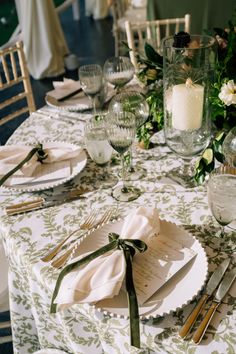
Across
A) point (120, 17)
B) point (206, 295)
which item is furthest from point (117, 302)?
point (120, 17)

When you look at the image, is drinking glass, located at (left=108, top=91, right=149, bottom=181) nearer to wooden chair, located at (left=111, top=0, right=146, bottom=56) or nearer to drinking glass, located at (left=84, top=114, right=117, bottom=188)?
drinking glass, located at (left=84, top=114, right=117, bottom=188)

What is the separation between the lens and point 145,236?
2.83 feet

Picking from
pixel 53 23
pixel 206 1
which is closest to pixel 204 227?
pixel 206 1

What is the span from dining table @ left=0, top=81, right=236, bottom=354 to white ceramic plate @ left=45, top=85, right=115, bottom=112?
0.32 metres

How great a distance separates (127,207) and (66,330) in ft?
1.09

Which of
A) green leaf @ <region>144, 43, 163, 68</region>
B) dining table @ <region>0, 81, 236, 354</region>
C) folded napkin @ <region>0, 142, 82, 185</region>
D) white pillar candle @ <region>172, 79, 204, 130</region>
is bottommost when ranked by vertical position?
dining table @ <region>0, 81, 236, 354</region>

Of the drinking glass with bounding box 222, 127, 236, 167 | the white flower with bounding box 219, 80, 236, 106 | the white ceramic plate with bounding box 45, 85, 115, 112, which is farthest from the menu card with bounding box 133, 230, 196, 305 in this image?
the white ceramic plate with bounding box 45, 85, 115, 112

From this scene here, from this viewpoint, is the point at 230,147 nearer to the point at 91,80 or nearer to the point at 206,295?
the point at 206,295

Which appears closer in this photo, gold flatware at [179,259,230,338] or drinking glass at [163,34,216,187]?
gold flatware at [179,259,230,338]

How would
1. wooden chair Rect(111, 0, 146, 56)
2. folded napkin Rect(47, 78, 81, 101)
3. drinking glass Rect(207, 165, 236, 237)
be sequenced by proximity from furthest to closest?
wooden chair Rect(111, 0, 146, 56), folded napkin Rect(47, 78, 81, 101), drinking glass Rect(207, 165, 236, 237)

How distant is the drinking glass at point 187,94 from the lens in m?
1.03

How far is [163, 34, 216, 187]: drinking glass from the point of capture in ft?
3.39

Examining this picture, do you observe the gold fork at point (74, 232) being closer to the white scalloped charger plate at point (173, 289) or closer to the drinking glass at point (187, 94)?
the white scalloped charger plate at point (173, 289)

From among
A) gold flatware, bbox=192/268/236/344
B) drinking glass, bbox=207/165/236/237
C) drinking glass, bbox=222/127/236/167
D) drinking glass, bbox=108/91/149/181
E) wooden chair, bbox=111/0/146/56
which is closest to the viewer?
gold flatware, bbox=192/268/236/344
